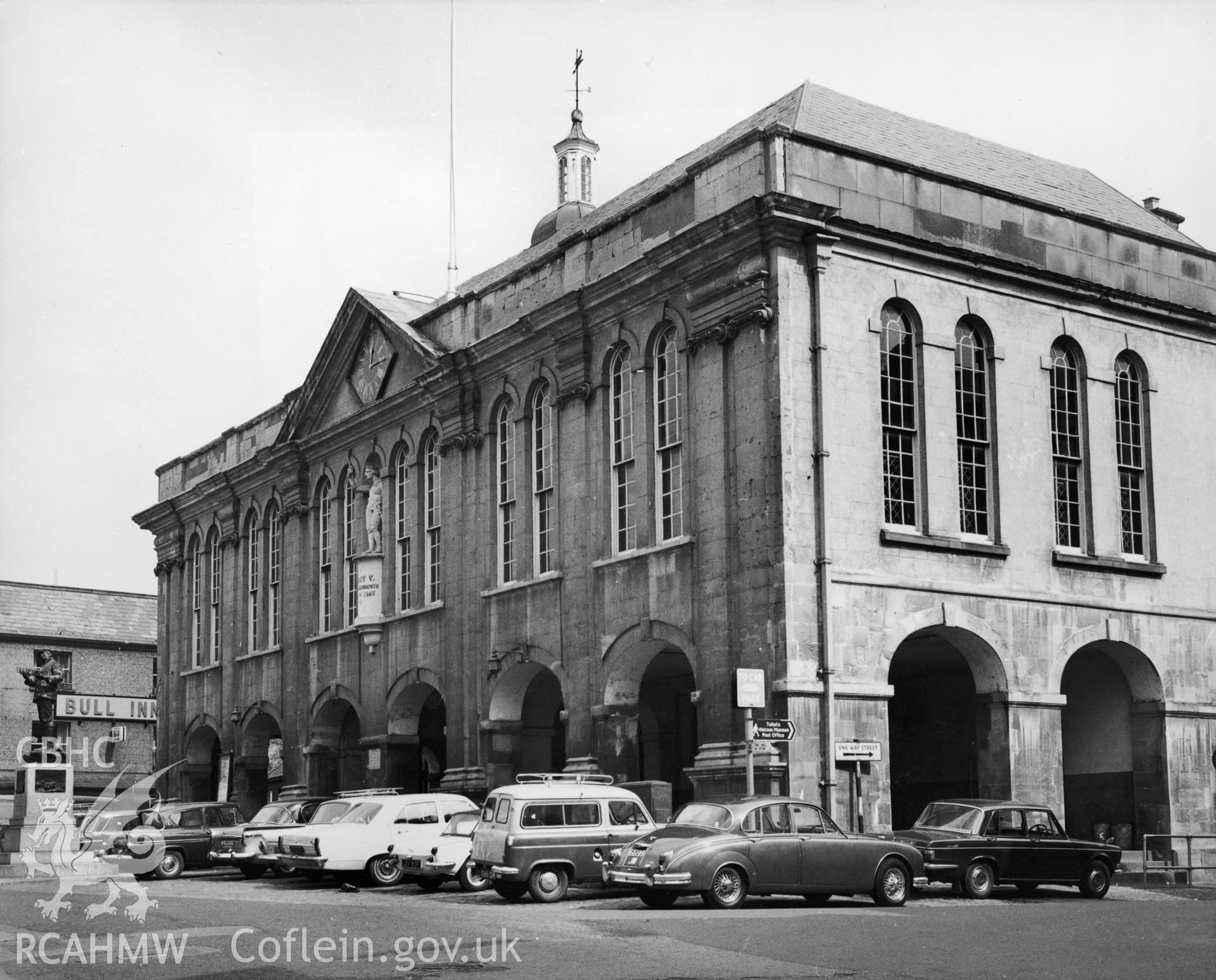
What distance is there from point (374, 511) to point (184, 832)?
351 inches

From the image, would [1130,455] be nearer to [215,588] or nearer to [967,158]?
[967,158]

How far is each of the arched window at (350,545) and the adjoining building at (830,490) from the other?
6.28 ft

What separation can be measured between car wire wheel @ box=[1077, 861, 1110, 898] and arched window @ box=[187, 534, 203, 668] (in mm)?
29549

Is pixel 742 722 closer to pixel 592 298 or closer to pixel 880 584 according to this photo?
pixel 880 584

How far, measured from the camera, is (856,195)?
88.6 feet

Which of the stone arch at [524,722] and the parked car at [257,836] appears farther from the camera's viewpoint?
the stone arch at [524,722]

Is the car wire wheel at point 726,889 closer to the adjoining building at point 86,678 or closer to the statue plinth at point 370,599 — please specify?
the statue plinth at point 370,599

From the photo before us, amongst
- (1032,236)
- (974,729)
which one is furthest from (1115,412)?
(974,729)

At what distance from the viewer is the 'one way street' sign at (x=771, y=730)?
22.5m

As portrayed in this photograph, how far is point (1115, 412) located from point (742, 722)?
9.41 meters

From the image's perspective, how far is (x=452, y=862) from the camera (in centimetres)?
2434

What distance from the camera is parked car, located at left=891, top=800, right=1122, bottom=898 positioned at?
2198cm

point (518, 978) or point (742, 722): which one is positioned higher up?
point (742, 722)

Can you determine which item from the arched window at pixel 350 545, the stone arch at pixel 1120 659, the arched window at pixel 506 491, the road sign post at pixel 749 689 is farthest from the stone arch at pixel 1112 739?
the arched window at pixel 350 545
